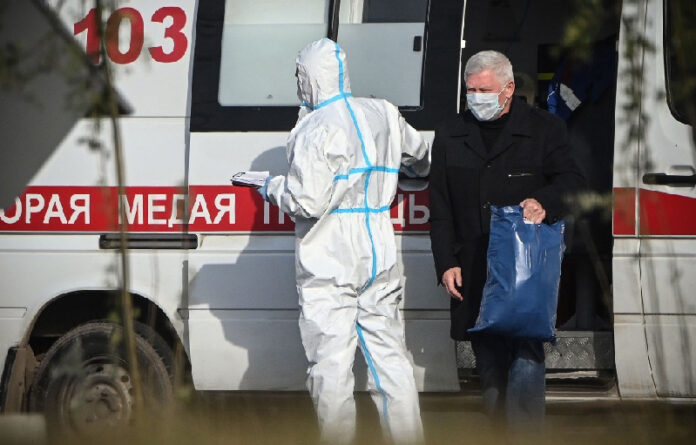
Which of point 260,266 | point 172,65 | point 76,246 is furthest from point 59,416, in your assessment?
point 172,65

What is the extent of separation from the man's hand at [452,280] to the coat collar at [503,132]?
1.63ft

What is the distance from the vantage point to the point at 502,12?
6.72 metres

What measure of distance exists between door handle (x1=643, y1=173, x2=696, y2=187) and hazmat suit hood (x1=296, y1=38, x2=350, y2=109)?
4.52 ft

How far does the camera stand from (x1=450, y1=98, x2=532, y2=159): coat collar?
4.55 metres

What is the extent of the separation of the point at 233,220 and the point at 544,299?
149 cm

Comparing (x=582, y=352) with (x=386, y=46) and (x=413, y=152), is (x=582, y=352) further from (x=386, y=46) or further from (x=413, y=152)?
(x=386, y=46)

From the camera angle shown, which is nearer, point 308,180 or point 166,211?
point 308,180

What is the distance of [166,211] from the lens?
503 centimetres

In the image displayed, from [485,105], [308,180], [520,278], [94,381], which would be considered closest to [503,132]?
[485,105]

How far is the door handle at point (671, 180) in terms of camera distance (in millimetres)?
4727

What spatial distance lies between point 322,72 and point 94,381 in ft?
6.25

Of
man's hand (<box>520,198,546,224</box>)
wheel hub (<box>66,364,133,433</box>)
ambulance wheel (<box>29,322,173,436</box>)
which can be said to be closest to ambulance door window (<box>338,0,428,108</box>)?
man's hand (<box>520,198,546,224</box>)

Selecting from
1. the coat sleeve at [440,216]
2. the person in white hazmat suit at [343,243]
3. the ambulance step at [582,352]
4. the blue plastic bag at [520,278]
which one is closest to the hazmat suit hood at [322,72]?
the person in white hazmat suit at [343,243]

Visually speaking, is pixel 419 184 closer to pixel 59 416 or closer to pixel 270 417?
pixel 270 417
